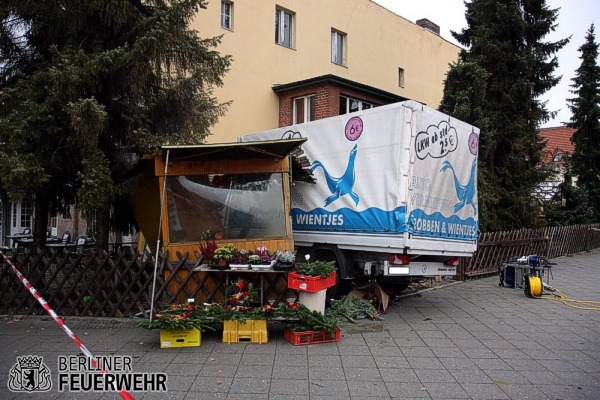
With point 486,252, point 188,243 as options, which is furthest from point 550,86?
point 188,243

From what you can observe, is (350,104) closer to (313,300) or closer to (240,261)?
(240,261)

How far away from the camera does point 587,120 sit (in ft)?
85.0

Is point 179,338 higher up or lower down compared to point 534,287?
lower down

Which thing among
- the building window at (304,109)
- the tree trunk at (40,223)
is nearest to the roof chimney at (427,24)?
the building window at (304,109)

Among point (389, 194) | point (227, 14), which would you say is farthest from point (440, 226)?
point (227, 14)

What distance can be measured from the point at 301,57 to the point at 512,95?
26.9 ft

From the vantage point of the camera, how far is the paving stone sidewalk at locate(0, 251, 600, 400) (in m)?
4.84

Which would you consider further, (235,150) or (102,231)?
(102,231)

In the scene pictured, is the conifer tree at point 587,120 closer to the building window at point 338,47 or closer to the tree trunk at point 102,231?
the building window at point 338,47

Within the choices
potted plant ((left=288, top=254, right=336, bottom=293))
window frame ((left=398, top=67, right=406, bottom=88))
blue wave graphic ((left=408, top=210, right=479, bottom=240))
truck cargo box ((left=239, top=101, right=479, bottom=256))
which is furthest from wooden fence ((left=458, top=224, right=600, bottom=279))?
window frame ((left=398, top=67, right=406, bottom=88))

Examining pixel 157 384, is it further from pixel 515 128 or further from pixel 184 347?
pixel 515 128

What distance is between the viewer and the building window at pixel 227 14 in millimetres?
17266

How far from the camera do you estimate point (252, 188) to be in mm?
7965

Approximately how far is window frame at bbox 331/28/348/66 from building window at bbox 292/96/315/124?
14.8 ft
